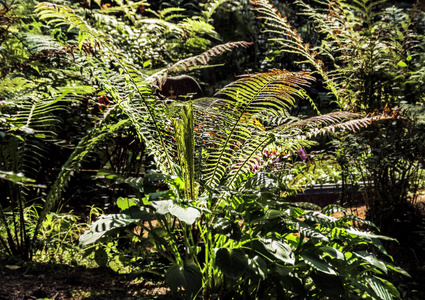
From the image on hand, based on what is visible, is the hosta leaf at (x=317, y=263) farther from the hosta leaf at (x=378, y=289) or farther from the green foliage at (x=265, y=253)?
the hosta leaf at (x=378, y=289)

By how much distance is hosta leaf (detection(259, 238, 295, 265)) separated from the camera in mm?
1896

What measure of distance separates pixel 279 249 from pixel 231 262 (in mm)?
219

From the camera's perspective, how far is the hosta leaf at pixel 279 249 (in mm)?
1896

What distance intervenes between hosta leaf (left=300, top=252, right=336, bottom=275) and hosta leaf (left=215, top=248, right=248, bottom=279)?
27cm

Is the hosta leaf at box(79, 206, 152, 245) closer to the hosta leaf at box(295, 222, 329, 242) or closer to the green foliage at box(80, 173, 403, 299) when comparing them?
the green foliage at box(80, 173, 403, 299)

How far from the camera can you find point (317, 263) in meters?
1.93

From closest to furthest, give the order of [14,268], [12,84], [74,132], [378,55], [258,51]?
[14,268] → [12,84] → [378,55] → [74,132] → [258,51]

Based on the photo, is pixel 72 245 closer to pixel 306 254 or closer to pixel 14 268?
pixel 14 268

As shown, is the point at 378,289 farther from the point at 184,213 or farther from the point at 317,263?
the point at 184,213

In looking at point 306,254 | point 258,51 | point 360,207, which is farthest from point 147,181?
point 258,51

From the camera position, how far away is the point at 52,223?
3.04 metres

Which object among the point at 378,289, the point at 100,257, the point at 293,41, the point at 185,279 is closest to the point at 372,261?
the point at 378,289

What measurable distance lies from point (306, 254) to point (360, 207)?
9.20 ft

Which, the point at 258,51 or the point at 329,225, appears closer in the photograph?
the point at 329,225
